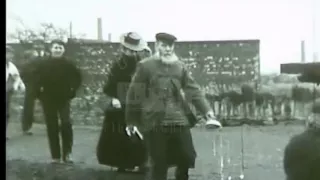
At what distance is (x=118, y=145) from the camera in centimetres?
220

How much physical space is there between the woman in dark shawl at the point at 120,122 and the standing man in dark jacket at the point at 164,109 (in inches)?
1.6

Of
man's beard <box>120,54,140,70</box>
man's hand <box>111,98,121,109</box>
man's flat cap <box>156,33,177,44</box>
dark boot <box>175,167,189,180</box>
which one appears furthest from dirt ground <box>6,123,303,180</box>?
man's flat cap <box>156,33,177,44</box>

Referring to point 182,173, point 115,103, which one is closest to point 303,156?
point 182,173

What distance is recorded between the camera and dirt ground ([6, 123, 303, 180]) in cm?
214

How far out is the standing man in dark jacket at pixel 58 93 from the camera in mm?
2234

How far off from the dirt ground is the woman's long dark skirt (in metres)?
0.04

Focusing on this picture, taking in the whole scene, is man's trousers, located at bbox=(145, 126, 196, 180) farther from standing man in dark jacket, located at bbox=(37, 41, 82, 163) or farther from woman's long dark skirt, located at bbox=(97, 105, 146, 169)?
standing man in dark jacket, located at bbox=(37, 41, 82, 163)

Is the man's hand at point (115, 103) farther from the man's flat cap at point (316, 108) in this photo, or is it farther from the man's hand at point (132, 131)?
the man's flat cap at point (316, 108)

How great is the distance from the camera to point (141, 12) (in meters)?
2.20

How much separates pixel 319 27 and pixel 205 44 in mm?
524

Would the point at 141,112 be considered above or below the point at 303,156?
above

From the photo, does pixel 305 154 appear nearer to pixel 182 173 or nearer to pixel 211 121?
pixel 211 121

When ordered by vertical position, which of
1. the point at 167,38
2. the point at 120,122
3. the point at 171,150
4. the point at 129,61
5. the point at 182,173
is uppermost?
the point at 167,38

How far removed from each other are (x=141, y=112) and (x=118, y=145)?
0.19 m
